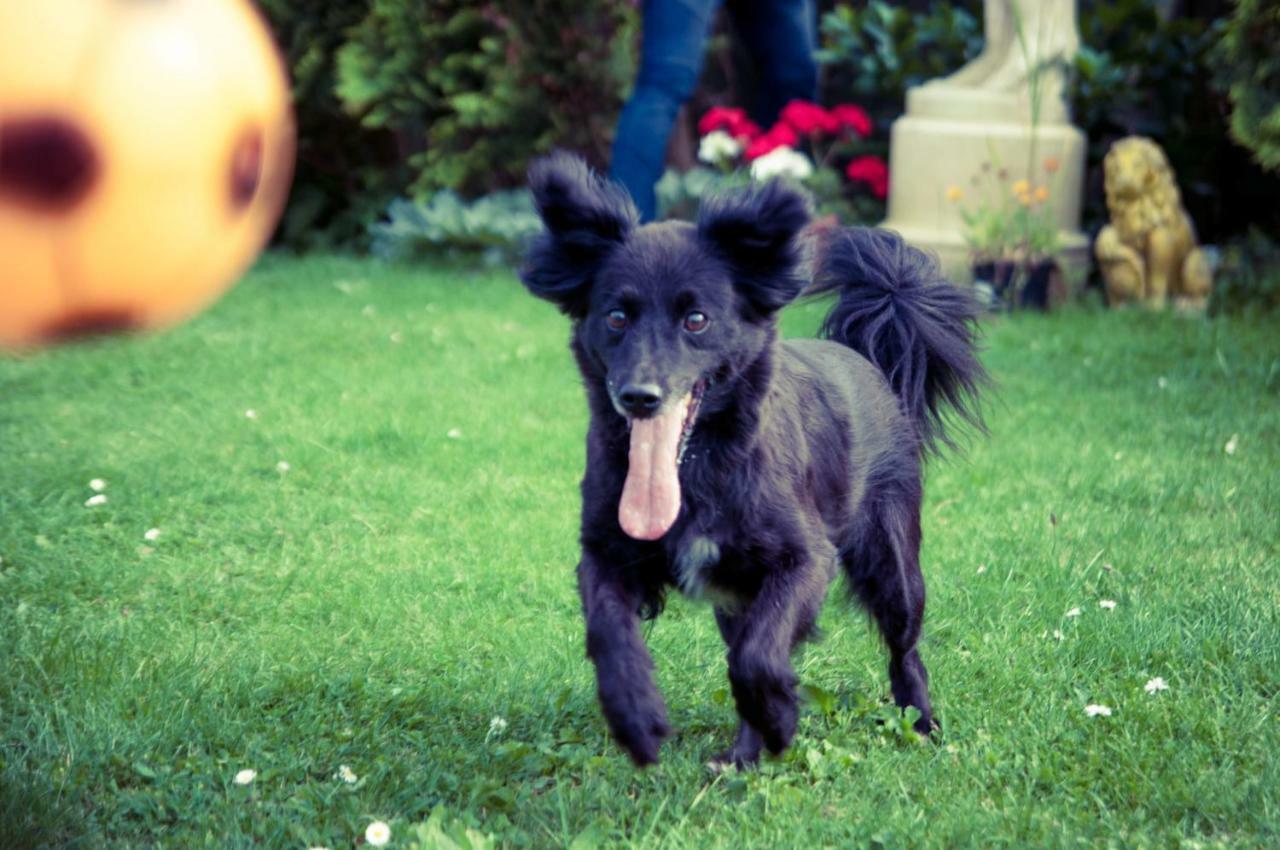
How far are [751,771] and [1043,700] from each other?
781 mm

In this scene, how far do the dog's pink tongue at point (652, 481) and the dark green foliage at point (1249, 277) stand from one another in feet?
19.1

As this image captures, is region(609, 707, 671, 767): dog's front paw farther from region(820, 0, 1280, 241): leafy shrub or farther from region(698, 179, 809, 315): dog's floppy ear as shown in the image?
region(820, 0, 1280, 241): leafy shrub

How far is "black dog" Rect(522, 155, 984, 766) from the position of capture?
2643 millimetres

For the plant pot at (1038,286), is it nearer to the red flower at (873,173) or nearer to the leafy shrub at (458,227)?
the red flower at (873,173)

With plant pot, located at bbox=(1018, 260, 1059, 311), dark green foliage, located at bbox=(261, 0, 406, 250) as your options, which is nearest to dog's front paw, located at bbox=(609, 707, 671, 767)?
plant pot, located at bbox=(1018, 260, 1059, 311)

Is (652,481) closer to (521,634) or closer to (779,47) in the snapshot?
(521,634)

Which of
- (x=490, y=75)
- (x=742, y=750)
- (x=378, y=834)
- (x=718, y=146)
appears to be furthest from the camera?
(x=490, y=75)

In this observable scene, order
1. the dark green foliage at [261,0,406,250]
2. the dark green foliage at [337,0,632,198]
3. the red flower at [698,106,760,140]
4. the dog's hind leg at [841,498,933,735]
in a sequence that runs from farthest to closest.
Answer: the dark green foliage at [261,0,406,250] < the dark green foliage at [337,0,632,198] < the red flower at [698,106,760,140] < the dog's hind leg at [841,498,933,735]

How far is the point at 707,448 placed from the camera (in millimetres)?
2795

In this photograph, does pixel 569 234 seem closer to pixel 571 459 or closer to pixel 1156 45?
pixel 571 459

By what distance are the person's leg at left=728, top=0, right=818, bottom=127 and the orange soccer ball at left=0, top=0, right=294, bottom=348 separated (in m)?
6.30

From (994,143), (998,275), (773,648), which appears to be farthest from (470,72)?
(773,648)

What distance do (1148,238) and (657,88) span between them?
2.89 meters

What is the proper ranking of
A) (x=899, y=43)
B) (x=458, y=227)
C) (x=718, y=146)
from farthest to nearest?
1. (x=458, y=227)
2. (x=899, y=43)
3. (x=718, y=146)
